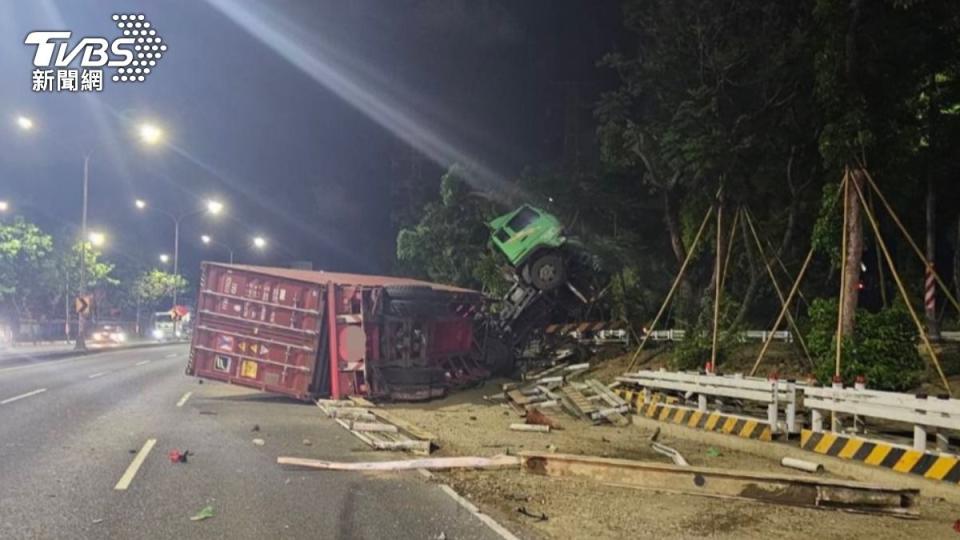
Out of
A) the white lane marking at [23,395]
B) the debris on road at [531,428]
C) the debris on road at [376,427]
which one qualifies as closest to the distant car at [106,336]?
the white lane marking at [23,395]

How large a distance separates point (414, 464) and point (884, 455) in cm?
560

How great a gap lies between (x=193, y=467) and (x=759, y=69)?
50.3 ft

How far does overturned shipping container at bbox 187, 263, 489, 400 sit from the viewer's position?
1584 cm

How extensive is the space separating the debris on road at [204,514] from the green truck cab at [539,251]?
1951 centimetres

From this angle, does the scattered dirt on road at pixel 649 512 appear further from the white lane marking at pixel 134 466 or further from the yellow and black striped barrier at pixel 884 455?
the white lane marking at pixel 134 466

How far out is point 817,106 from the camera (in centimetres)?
1695

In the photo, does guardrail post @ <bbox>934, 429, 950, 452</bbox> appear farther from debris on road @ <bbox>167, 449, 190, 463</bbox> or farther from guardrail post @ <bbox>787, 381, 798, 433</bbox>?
debris on road @ <bbox>167, 449, 190, 463</bbox>

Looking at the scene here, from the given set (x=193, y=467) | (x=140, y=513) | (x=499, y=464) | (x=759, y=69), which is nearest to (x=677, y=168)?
(x=759, y=69)

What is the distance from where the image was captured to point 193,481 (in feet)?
27.2

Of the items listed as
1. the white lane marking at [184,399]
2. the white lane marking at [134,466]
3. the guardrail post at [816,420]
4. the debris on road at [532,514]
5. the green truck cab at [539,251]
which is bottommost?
the white lane marking at [184,399]

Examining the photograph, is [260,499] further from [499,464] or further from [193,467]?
[499,464]

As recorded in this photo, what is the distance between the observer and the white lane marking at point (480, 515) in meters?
6.61

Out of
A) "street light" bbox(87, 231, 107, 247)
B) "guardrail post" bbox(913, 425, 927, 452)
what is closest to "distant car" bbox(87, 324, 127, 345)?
"street light" bbox(87, 231, 107, 247)

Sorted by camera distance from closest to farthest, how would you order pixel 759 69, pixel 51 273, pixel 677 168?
pixel 759 69 < pixel 677 168 < pixel 51 273
